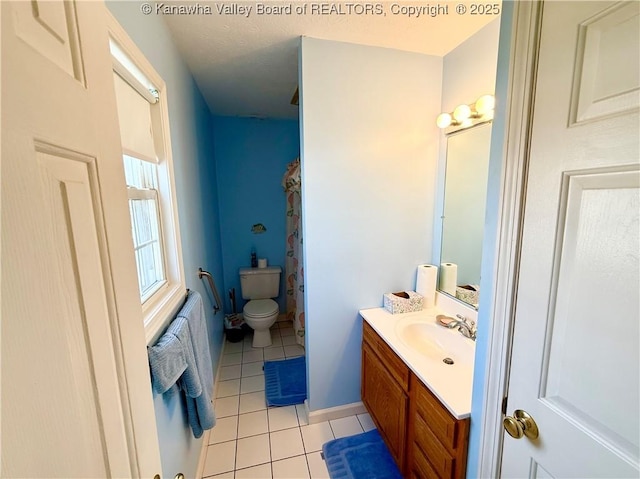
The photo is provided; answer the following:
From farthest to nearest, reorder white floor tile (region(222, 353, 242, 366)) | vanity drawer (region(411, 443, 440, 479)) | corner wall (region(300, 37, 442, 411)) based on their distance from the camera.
Result: white floor tile (region(222, 353, 242, 366))
corner wall (region(300, 37, 442, 411))
vanity drawer (region(411, 443, 440, 479))

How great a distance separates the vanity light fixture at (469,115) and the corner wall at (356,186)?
0.52 ft

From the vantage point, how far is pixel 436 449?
1.12 m

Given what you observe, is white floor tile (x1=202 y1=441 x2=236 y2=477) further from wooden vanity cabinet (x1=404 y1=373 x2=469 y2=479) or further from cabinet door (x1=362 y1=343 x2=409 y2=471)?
wooden vanity cabinet (x1=404 y1=373 x2=469 y2=479)

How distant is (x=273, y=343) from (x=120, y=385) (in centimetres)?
259

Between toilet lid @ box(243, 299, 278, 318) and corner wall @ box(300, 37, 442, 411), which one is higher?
corner wall @ box(300, 37, 442, 411)

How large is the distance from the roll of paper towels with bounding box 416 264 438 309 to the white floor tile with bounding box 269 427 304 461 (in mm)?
1204

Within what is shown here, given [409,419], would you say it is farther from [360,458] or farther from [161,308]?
[161,308]

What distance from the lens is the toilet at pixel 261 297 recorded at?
276cm

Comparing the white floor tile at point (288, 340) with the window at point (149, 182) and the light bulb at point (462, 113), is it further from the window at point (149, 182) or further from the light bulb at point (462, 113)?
the light bulb at point (462, 113)

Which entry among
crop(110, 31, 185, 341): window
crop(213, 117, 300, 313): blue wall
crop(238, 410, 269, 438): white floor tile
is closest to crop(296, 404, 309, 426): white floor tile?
crop(238, 410, 269, 438): white floor tile

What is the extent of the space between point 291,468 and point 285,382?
0.73 meters

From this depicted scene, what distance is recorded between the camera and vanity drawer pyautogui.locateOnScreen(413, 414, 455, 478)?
1.05 meters

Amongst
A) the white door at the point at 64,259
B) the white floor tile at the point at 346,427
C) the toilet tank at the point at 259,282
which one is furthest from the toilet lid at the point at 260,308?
A: the white door at the point at 64,259

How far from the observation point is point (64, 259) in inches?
15.1
